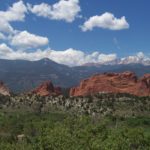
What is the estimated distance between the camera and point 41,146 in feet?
363

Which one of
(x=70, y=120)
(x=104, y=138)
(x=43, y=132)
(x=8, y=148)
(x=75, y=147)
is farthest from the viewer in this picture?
(x=70, y=120)

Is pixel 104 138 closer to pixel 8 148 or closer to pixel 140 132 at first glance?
pixel 140 132

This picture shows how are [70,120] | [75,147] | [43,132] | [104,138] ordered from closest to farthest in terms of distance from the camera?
[75,147] → [104,138] → [43,132] → [70,120]

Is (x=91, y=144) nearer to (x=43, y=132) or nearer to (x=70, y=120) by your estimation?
(x=43, y=132)

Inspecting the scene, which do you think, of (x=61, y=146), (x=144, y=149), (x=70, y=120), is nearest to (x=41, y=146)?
(x=61, y=146)

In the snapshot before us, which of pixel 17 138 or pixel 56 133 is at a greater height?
pixel 56 133

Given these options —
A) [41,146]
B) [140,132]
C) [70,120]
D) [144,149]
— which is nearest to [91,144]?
[41,146]

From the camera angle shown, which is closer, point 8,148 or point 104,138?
point 8,148

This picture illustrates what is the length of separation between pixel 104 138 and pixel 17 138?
265 ft

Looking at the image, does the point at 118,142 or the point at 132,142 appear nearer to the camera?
the point at 118,142

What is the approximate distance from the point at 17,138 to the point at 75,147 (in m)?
92.2

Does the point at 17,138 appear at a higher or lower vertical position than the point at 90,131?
lower

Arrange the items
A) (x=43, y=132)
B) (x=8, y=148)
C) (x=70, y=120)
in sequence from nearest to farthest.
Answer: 1. (x=8, y=148)
2. (x=43, y=132)
3. (x=70, y=120)

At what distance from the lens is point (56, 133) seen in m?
124
